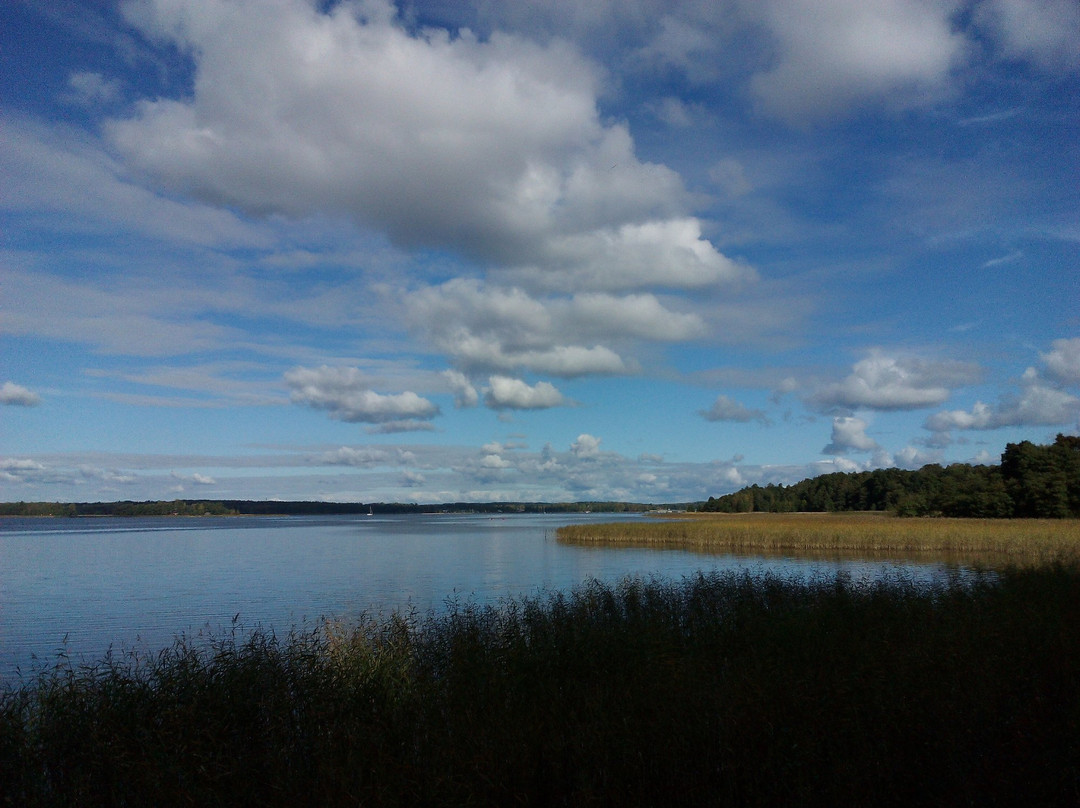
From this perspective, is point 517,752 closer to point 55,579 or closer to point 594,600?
point 594,600

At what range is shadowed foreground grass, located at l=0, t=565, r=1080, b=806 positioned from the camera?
19.7ft

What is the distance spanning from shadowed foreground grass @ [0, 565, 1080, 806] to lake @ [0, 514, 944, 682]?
673cm

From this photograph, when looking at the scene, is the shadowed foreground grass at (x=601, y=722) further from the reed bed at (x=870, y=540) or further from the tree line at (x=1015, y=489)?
the tree line at (x=1015, y=489)

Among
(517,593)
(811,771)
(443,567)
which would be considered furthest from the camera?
(443,567)

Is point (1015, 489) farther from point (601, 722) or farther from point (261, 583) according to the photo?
point (601, 722)

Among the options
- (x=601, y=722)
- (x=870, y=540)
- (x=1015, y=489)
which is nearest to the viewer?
(x=601, y=722)

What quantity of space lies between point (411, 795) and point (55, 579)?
121 feet

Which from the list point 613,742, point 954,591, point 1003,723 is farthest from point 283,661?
point 954,591

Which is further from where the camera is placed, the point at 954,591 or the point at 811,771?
the point at 954,591

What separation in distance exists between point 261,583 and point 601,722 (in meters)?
29.1

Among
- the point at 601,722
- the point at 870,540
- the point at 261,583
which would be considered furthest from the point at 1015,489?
the point at 601,722

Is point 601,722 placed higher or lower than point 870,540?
higher

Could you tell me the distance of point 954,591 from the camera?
15398mm

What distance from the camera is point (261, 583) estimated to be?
32594 mm
